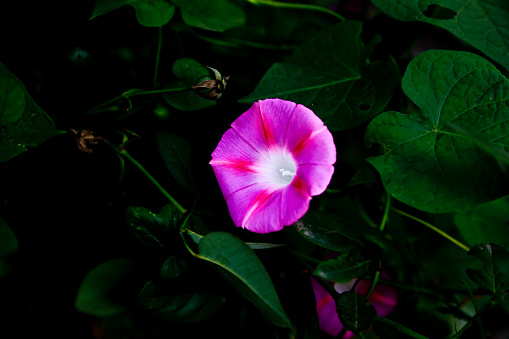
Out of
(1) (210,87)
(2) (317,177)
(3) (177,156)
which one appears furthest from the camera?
(3) (177,156)

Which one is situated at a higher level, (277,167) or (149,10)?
(149,10)

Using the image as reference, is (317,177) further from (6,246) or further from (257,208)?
(6,246)

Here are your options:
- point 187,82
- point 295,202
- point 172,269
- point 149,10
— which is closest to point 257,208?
point 295,202

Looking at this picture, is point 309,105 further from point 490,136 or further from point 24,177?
point 24,177

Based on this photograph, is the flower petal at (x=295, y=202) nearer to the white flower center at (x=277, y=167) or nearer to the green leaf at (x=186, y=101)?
the white flower center at (x=277, y=167)

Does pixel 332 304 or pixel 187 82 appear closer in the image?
pixel 187 82

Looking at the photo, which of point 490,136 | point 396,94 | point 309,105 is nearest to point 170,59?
point 309,105

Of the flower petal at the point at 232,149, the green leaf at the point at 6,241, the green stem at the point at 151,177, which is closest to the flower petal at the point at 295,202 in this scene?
the flower petal at the point at 232,149
